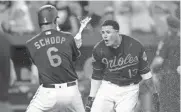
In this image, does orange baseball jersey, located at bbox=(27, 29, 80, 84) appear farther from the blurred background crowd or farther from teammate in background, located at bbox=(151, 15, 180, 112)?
the blurred background crowd

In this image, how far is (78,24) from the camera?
495 inches

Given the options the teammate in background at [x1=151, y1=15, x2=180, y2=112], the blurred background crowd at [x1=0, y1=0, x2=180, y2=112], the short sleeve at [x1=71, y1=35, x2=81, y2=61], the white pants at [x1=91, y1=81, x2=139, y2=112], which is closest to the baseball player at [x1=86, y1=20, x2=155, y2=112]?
the white pants at [x1=91, y1=81, x2=139, y2=112]

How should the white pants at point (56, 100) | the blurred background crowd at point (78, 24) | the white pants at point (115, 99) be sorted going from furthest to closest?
the blurred background crowd at point (78, 24) → the white pants at point (115, 99) → the white pants at point (56, 100)

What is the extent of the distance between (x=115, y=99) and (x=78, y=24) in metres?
4.42

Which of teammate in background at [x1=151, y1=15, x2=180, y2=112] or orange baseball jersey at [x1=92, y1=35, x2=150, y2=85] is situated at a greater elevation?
orange baseball jersey at [x1=92, y1=35, x2=150, y2=85]

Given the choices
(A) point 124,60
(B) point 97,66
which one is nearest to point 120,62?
(A) point 124,60

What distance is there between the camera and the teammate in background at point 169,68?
11.4 metres

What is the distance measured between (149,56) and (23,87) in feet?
8.48

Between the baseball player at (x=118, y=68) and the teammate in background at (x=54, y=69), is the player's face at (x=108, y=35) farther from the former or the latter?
the teammate in background at (x=54, y=69)

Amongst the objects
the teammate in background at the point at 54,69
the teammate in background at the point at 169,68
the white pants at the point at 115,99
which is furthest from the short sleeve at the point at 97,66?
the teammate in background at the point at 169,68

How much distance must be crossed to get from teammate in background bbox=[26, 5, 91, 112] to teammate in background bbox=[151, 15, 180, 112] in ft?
12.7

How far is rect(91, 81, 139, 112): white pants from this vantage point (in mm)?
8266

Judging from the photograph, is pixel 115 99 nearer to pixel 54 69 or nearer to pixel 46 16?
pixel 54 69

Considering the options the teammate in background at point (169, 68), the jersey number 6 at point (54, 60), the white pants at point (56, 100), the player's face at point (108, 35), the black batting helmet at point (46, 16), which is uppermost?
the black batting helmet at point (46, 16)
